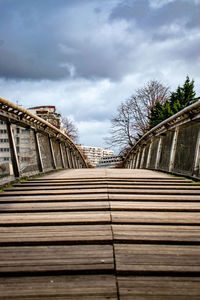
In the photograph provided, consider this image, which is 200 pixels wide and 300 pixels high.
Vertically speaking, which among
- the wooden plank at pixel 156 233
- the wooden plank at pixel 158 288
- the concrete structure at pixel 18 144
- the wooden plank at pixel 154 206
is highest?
the concrete structure at pixel 18 144

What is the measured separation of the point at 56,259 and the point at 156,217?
120 centimetres

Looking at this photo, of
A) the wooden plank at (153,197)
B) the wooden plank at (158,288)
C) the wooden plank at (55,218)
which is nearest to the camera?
the wooden plank at (158,288)

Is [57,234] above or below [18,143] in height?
below

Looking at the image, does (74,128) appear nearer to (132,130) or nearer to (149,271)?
(132,130)

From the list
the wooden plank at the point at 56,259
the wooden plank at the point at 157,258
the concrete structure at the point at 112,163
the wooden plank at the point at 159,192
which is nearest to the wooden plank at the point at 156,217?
the wooden plank at the point at 157,258

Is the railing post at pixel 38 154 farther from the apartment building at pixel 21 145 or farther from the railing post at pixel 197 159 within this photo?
the railing post at pixel 197 159

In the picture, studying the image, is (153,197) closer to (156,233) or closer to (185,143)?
(156,233)

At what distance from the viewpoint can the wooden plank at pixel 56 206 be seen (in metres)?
2.53

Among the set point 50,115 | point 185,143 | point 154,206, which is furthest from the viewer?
point 50,115

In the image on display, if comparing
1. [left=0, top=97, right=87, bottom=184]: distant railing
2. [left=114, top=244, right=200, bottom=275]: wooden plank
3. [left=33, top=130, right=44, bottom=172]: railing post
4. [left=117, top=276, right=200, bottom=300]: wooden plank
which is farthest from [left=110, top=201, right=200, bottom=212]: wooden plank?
[left=33, top=130, right=44, bottom=172]: railing post

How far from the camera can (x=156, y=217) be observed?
229 centimetres

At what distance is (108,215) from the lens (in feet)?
7.60

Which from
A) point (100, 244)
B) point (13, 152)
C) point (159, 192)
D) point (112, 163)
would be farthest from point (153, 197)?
point (112, 163)

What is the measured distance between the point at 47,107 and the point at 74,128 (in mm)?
41757
